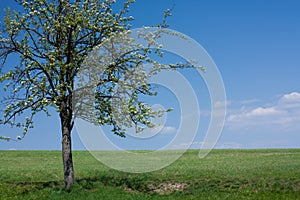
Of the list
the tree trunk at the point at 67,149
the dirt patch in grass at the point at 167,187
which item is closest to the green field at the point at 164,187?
the dirt patch in grass at the point at 167,187

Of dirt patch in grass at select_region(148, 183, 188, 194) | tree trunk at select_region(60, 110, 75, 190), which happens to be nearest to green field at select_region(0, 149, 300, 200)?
dirt patch in grass at select_region(148, 183, 188, 194)

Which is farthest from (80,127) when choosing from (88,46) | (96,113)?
(88,46)

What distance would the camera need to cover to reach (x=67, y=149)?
24.6 meters

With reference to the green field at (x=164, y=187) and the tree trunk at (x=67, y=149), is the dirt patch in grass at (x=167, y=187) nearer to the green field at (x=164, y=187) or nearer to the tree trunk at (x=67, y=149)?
the green field at (x=164, y=187)

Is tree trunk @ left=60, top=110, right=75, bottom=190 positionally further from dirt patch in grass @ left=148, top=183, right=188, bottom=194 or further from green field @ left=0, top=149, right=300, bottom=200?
dirt patch in grass @ left=148, top=183, right=188, bottom=194

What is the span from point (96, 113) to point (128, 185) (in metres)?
5.07

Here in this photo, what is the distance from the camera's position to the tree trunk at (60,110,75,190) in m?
24.6

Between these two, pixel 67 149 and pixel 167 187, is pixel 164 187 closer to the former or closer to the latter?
pixel 167 187

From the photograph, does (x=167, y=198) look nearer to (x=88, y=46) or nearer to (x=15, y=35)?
(x=88, y=46)

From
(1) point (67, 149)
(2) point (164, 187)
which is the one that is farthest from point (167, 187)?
(1) point (67, 149)

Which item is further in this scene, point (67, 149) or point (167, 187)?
point (167, 187)

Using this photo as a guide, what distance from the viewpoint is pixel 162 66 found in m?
24.1

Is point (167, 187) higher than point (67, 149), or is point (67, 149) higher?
point (67, 149)

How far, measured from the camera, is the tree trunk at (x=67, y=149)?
2456 cm
